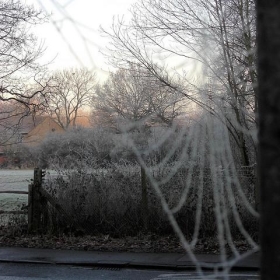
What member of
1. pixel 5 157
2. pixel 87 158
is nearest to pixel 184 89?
pixel 87 158

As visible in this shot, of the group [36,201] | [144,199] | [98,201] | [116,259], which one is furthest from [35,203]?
[116,259]

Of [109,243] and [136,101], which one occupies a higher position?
[136,101]

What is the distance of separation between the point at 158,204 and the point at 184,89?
2764 millimetres

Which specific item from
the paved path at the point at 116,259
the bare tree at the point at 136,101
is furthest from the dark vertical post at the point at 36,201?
the bare tree at the point at 136,101

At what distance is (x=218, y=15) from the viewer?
10305 millimetres

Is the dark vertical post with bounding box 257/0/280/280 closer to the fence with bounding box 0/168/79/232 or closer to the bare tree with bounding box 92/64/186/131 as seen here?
the bare tree with bounding box 92/64/186/131

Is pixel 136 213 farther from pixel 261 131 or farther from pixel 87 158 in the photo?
pixel 261 131

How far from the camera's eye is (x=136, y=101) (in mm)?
7594

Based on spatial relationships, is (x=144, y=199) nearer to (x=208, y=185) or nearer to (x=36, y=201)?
(x=208, y=185)

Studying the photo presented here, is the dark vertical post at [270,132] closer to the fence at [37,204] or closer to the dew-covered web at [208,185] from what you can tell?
the dew-covered web at [208,185]

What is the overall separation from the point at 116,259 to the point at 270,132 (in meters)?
8.23

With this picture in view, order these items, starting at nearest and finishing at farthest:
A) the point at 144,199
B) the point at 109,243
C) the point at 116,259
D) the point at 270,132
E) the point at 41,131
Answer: the point at 270,132
the point at 116,259
the point at 109,243
the point at 144,199
the point at 41,131

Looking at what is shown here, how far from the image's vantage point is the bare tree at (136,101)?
21.1 ft

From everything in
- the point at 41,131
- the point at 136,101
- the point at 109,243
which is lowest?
the point at 109,243
